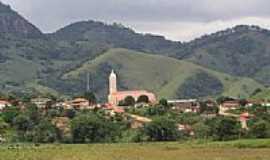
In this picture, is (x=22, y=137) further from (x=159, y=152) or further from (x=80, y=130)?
(x=159, y=152)

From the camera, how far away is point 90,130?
321ft

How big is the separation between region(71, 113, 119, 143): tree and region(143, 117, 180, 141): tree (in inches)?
201

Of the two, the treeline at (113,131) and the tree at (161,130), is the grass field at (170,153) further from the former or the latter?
the tree at (161,130)

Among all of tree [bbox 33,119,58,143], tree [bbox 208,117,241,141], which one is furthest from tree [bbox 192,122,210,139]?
tree [bbox 33,119,58,143]

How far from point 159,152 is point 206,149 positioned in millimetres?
6017

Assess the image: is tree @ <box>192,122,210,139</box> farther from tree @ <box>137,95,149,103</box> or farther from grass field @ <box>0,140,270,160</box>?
tree @ <box>137,95,149,103</box>

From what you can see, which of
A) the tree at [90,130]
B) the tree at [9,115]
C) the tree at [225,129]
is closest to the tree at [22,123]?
the tree at [9,115]

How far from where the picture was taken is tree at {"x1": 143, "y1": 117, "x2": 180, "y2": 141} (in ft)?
A: 321

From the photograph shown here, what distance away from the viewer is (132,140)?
99312 millimetres

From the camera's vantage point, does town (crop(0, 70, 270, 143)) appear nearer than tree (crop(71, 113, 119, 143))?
No

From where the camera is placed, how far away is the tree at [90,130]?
96.8 metres

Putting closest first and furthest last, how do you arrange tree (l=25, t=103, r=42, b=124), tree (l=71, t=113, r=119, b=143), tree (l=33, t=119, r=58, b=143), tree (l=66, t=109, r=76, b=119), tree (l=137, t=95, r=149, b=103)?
tree (l=71, t=113, r=119, b=143) → tree (l=33, t=119, r=58, b=143) → tree (l=25, t=103, r=42, b=124) → tree (l=66, t=109, r=76, b=119) → tree (l=137, t=95, r=149, b=103)

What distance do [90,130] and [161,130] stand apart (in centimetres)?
986

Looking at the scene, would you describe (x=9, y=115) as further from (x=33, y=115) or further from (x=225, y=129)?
(x=225, y=129)
